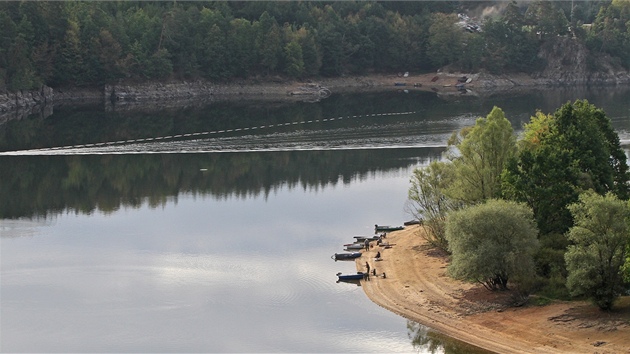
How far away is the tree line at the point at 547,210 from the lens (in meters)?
43.0

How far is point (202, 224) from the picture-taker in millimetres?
66625

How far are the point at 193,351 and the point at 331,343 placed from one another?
5.69 metres

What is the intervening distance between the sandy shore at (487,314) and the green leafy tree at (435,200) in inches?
68.3

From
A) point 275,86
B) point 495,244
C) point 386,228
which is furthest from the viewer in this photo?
point 275,86

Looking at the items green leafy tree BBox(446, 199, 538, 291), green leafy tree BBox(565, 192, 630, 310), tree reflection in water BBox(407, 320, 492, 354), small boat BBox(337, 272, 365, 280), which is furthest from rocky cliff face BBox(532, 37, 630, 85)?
green leafy tree BBox(565, 192, 630, 310)

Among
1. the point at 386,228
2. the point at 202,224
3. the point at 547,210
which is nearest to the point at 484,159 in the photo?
the point at 547,210

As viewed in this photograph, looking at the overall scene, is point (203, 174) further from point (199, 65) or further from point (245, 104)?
point (199, 65)

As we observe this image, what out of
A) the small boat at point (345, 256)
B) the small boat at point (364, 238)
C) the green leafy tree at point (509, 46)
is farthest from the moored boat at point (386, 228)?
the green leafy tree at point (509, 46)

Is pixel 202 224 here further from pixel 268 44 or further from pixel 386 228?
pixel 268 44

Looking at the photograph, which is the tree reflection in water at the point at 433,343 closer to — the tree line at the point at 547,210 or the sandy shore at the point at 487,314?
the sandy shore at the point at 487,314

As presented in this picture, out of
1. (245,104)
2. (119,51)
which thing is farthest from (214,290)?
(119,51)

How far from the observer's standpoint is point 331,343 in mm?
44594

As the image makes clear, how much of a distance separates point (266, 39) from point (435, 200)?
351 ft

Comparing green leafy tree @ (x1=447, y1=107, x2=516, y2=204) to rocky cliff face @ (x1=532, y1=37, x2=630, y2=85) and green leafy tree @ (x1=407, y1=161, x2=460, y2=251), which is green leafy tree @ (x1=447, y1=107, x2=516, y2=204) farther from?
rocky cliff face @ (x1=532, y1=37, x2=630, y2=85)
